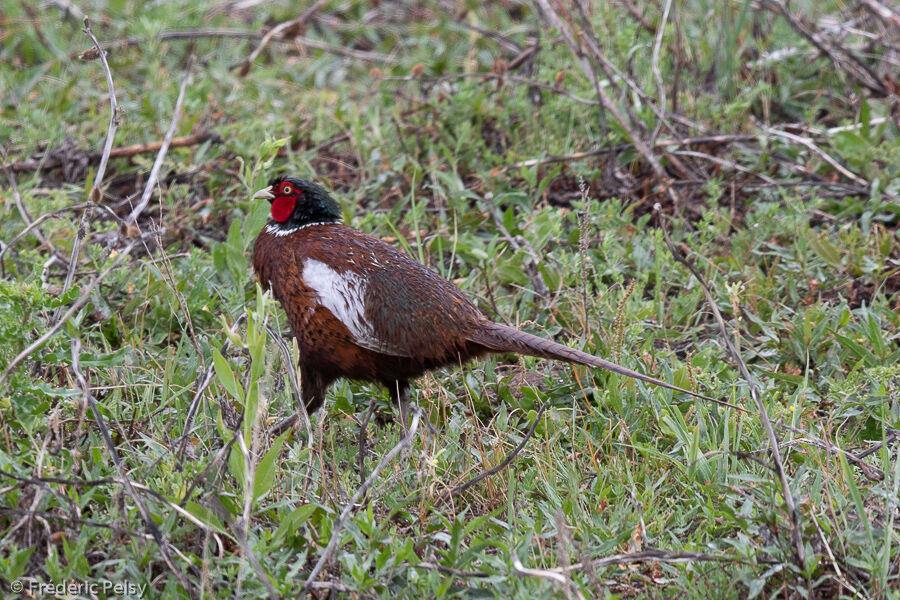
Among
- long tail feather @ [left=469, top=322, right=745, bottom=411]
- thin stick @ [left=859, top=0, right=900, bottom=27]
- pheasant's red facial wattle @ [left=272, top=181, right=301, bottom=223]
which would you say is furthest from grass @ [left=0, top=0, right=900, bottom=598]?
thin stick @ [left=859, top=0, right=900, bottom=27]

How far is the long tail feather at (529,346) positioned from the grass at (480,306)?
0.32 meters

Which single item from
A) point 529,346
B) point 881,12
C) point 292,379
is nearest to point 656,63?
point 881,12

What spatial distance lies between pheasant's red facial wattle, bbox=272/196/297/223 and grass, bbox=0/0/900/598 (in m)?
0.21

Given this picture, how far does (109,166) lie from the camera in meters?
6.02

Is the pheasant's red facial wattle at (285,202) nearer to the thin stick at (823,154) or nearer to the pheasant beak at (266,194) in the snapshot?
the pheasant beak at (266,194)

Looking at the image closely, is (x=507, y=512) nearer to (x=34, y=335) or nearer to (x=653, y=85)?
(x=34, y=335)

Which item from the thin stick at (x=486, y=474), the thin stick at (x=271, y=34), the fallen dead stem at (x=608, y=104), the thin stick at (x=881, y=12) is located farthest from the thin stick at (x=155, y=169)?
the thin stick at (x=881, y=12)

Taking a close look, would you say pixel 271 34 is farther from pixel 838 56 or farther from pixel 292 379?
pixel 292 379

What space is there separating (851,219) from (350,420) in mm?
2970

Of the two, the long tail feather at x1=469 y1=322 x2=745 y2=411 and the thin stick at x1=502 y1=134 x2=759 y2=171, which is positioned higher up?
the long tail feather at x1=469 y1=322 x2=745 y2=411

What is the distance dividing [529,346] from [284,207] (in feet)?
4.17

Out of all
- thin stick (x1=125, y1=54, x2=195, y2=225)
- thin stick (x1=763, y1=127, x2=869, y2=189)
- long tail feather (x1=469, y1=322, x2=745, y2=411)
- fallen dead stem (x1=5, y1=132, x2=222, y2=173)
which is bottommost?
thin stick (x1=763, y1=127, x2=869, y2=189)

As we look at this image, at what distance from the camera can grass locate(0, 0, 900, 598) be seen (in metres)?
3.03

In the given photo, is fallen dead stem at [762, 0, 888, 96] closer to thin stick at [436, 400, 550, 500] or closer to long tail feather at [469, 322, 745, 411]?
long tail feather at [469, 322, 745, 411]
